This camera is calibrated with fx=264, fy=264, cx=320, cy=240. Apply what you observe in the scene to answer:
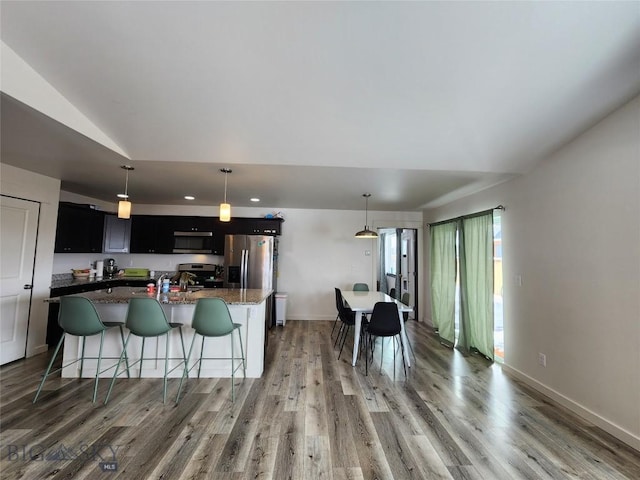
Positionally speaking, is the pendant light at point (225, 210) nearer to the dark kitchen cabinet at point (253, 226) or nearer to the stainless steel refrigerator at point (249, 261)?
the stainless steel refrigerator at point (249, 261)

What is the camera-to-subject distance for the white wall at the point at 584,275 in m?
1.99

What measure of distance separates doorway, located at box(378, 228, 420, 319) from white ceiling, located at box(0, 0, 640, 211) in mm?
3097

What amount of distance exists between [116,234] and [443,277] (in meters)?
6.00

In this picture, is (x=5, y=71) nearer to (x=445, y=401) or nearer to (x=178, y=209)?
(x=178, y=209)

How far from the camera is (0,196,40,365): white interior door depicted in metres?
3.08

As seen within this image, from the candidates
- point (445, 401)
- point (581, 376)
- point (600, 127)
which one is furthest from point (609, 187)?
point (445, 401)

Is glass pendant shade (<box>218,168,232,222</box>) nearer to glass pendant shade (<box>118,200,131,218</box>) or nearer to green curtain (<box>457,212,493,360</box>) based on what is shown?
glass pendant shade (<box>118,200,131,218</box>)

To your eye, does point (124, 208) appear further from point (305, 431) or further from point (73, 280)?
point (305, 431)

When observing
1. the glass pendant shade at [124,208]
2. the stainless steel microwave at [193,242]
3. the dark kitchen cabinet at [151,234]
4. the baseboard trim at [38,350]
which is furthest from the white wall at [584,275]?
the baseboard trim at [38,350]

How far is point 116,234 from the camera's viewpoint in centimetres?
491

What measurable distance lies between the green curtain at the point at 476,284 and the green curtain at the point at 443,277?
0.27m

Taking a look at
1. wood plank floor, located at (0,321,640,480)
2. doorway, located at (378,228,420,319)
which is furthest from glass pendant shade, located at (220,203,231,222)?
doorway, located at (378,228,420,319)

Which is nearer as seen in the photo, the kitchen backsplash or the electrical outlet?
the electrical outlet

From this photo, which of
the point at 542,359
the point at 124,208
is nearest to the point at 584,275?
the point at 542,359
